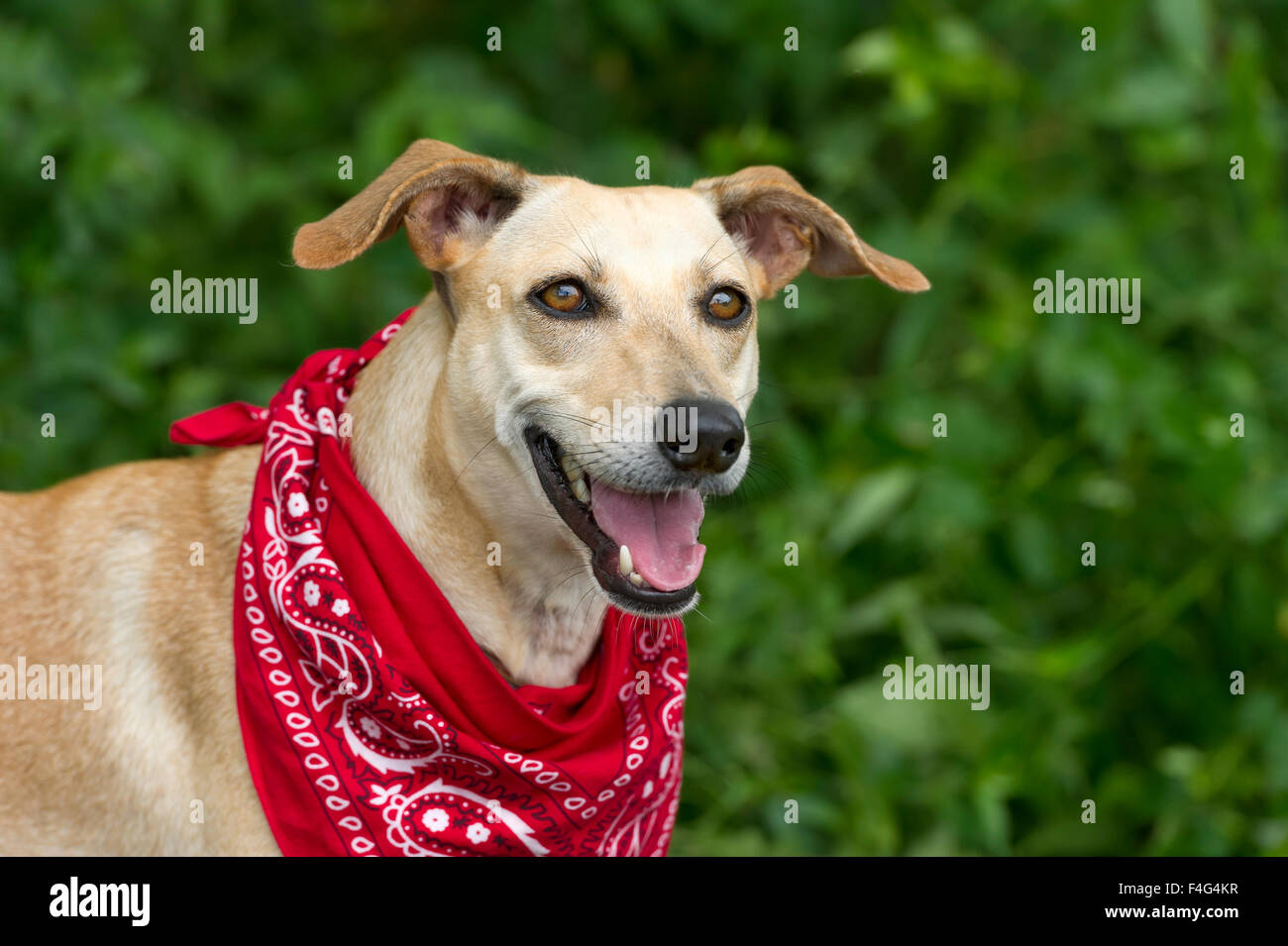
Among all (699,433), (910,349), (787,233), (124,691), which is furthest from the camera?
(910,349)

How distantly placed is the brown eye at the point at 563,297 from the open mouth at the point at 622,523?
0.28 m

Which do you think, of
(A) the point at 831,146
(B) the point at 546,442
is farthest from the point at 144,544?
(A) the point at 831,146

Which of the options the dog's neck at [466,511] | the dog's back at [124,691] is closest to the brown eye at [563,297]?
the dog's neck at [466,511]

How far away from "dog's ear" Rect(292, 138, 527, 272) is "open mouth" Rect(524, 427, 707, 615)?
521 millimetres

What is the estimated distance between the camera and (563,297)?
9.15ft

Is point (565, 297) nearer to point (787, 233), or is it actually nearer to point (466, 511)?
point (466, 511)

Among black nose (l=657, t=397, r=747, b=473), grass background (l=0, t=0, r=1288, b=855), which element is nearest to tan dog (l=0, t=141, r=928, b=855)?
black nose (l=657, t=397, r=747, b=473)

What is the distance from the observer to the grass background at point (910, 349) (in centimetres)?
452

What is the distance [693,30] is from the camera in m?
5.66

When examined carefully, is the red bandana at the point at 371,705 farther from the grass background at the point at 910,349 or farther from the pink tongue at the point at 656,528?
the grass background at the point at 910,349

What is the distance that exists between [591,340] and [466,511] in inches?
18.6

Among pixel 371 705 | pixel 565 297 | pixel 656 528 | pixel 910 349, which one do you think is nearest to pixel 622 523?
pixel 656 528

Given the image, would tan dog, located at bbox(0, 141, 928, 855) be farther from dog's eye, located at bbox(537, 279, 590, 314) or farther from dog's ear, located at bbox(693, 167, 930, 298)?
dog's ear, located at bbox(693, 167, 930, 298)

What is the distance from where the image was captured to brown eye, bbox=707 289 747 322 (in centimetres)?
294
